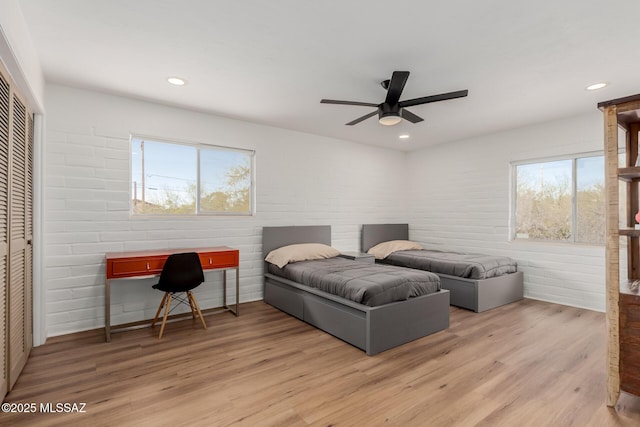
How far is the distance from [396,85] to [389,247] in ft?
10.7

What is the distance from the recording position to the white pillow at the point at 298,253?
13.9 ft

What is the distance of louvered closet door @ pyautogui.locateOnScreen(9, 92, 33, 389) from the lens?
2232mm

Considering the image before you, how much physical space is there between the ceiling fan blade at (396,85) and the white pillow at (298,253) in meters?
2.23

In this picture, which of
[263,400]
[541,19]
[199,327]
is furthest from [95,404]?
[541,19]

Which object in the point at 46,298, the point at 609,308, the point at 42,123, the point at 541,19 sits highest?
the point at 541,19

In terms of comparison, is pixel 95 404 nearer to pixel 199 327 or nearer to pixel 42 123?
pixel 199 327

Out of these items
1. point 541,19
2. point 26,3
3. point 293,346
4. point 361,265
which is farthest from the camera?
point 361,265

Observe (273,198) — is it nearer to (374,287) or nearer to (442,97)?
(374,287)

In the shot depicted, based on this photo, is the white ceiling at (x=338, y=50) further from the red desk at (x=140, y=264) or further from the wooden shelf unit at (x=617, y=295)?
the red desk at (x=140, y=264)

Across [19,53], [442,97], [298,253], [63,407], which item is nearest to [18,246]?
[63,407]

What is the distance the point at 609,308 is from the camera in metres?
2.10

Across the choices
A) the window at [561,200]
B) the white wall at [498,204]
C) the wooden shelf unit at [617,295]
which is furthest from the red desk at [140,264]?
the window at [561,200]

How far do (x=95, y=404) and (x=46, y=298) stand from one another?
169cm

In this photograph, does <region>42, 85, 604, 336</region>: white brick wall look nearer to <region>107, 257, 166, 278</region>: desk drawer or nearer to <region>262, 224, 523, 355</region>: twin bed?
<region>262, 224, 523, 355</region>: twin bed
